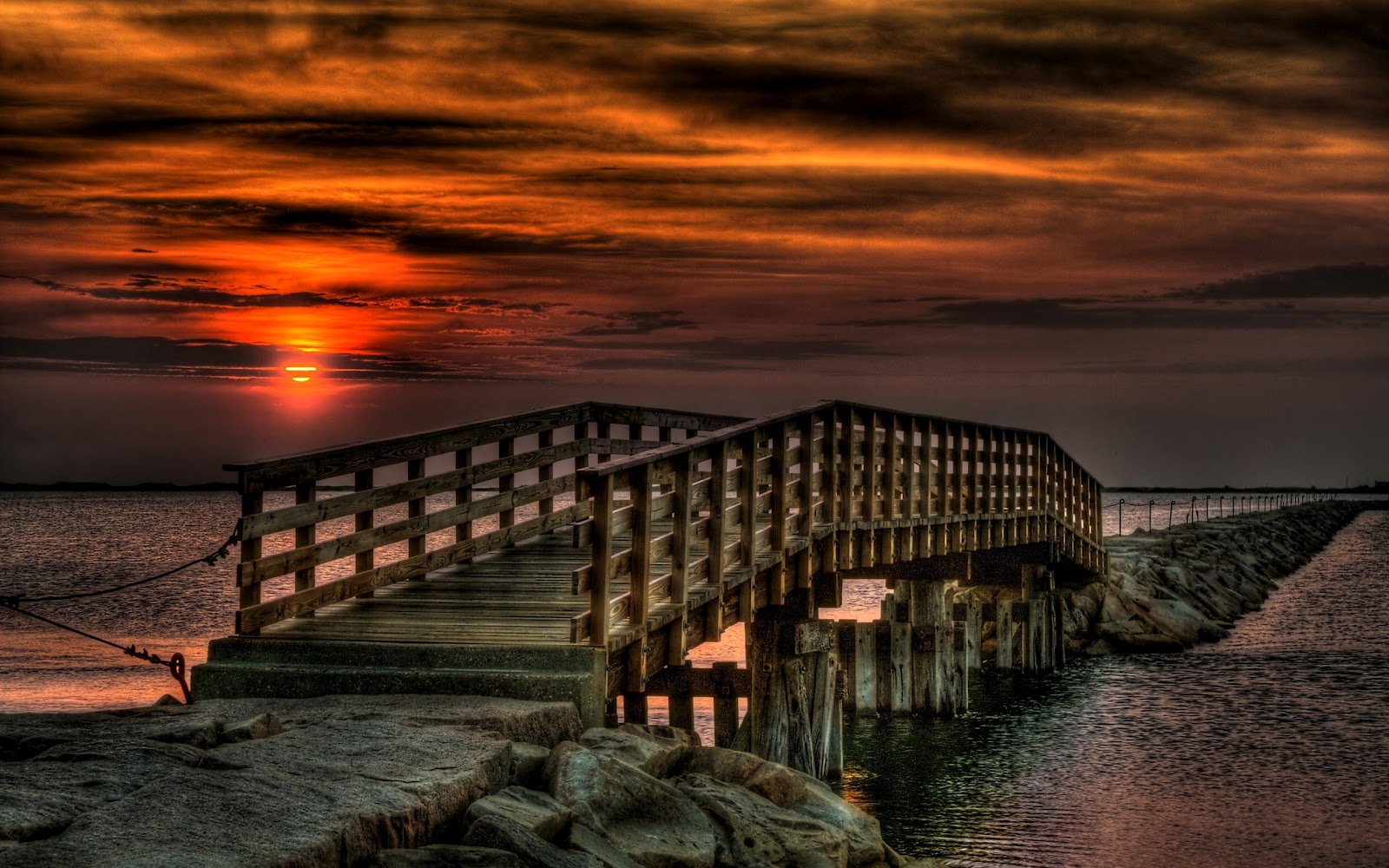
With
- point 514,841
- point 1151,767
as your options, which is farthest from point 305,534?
point 1151,767

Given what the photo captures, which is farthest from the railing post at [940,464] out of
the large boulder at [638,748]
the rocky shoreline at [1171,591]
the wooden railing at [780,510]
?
the large boulder at [638,748]

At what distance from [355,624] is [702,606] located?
308 centimetres

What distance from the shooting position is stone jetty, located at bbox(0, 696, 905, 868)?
20.4 feet

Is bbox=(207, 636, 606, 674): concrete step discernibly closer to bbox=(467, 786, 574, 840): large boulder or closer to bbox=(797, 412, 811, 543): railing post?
bbox=(467, 786, 574, 840): large boulder

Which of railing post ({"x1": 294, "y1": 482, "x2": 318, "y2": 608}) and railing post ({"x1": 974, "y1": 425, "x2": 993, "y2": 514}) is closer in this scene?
railing post ({"x1": 294, "y1": 482, "x2": 318, "y2": 608})

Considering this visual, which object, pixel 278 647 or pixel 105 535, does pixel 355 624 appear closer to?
pixel 278 647

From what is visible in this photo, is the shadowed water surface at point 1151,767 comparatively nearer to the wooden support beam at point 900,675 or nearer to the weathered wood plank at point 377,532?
the wooden support beam at point 900,675

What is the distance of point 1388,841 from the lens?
14.5m

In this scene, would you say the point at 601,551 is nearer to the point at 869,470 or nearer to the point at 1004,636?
the point at 869,470

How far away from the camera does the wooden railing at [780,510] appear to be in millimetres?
10984

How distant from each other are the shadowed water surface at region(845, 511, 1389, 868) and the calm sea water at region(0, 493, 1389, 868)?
4cm

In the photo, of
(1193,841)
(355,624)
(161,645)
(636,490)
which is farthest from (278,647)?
(161,645)

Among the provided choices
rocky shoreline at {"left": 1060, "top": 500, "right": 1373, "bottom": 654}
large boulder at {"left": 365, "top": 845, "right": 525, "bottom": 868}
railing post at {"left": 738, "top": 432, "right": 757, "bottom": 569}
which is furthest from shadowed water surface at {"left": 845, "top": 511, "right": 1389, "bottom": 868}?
large boulder at {"left": 365, "top": 845, "right": 525, "bottom": 868}

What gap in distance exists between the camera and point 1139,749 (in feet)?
63.4
